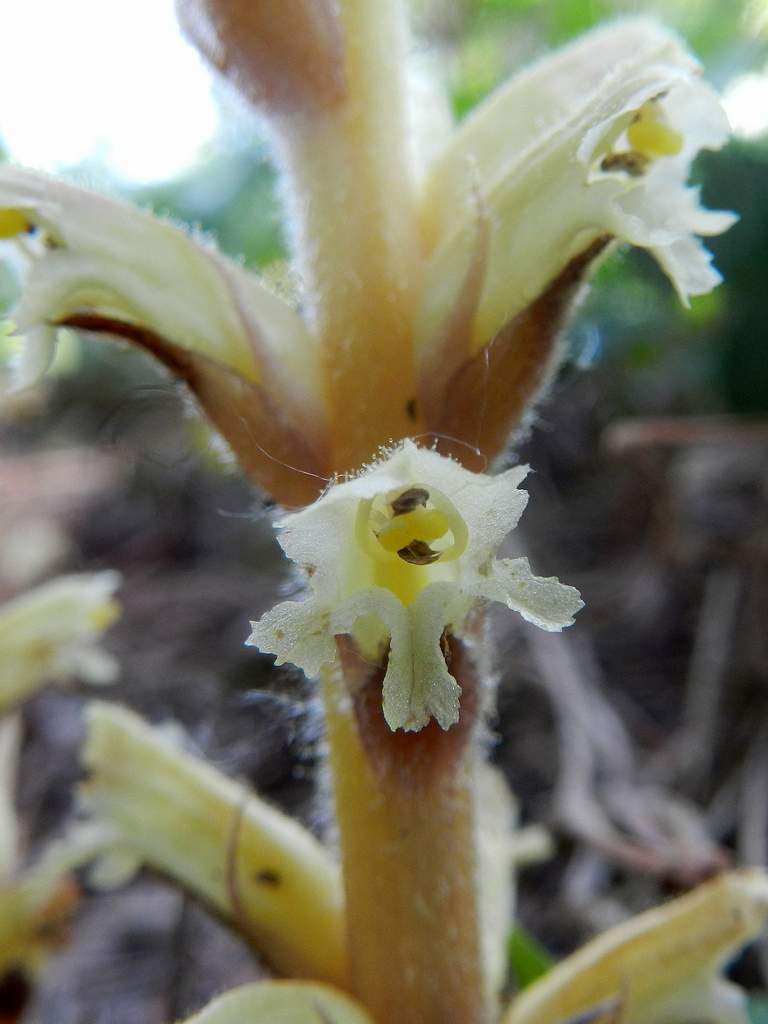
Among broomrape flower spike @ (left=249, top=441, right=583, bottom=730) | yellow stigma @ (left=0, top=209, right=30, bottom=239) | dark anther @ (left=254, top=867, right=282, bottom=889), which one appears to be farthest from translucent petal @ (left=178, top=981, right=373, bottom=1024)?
yellow stigma @ (left=0, top=209, right=30, bottom=239)

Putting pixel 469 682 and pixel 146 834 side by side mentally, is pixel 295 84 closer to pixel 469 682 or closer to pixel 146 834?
pixel 469 682

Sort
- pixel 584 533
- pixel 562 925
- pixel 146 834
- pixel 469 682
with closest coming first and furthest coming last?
1. pixel 469 682
2. pixel 146 834
3. pixel 562 925
4. pixel 584 533

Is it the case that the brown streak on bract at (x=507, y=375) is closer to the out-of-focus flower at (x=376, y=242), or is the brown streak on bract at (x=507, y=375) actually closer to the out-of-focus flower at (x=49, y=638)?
the out-of-focus flower at (x=376, y=242)

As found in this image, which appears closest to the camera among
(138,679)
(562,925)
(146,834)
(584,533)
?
(146,834)

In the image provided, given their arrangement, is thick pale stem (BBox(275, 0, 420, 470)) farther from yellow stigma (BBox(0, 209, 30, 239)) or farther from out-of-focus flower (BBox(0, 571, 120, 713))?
out-of-focus flower (BBox(0, 571, 120, 713))

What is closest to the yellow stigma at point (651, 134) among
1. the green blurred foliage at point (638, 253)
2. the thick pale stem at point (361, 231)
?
the thick pale stem at point (361, 231)

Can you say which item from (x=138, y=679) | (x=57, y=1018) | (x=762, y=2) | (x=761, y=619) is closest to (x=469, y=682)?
(x=57, y=1018)
